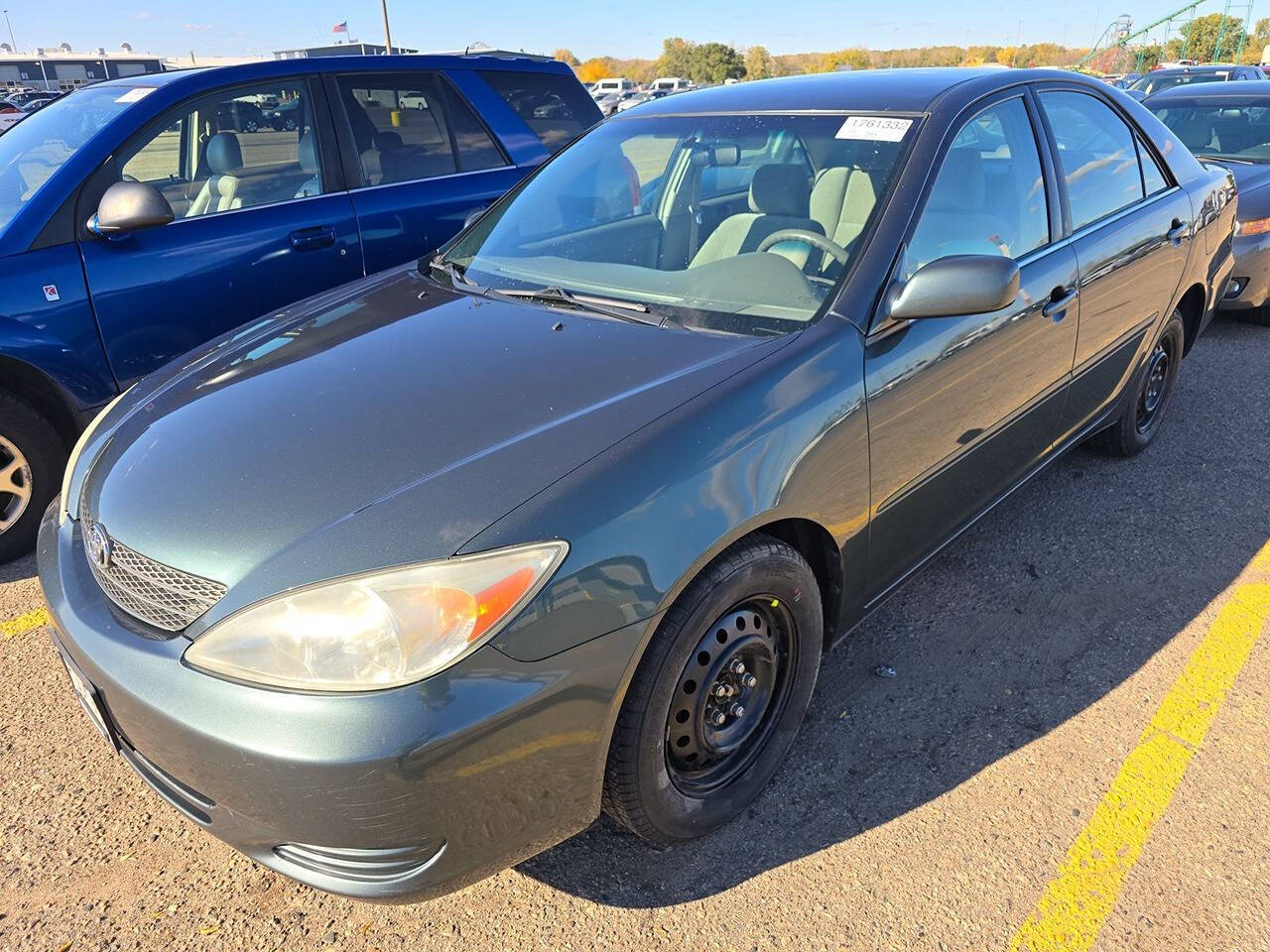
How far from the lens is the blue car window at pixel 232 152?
3.68m

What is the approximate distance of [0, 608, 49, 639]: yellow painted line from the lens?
2.98 metres

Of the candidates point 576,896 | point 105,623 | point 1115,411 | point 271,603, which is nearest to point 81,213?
point 105,623

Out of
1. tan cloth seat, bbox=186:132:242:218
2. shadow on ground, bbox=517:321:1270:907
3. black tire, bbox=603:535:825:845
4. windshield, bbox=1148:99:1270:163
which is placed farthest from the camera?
windshield, bbox=1148:99:1270:163

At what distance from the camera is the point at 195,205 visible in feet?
12.3

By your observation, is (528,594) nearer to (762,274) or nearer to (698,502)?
(698,502)

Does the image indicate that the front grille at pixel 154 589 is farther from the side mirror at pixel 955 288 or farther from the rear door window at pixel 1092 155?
the rear door window at pixel 1092 155

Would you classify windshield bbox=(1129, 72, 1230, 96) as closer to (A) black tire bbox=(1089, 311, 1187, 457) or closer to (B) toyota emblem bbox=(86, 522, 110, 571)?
(A) black tire bbox=(1089, 311, 1187, 457)

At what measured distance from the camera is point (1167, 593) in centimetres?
311

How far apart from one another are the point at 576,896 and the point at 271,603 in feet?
3.22

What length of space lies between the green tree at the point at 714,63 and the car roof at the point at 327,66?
7316cm

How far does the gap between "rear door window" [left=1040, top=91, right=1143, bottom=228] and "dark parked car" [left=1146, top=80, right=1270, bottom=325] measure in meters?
2.76

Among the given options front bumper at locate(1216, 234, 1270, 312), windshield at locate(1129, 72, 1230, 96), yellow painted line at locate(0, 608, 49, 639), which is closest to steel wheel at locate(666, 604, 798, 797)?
yellow painted line at locate(0, 608, 49, 639)

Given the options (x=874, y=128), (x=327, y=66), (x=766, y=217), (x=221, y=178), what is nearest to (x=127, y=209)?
(x=221, y=178)

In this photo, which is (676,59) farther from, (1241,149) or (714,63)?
(1241,149)
